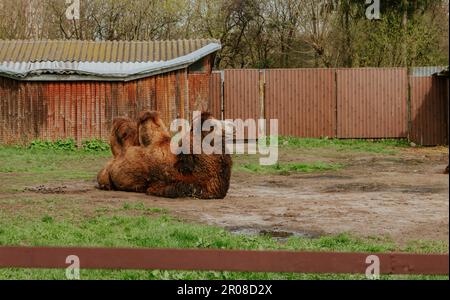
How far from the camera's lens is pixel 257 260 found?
366cm

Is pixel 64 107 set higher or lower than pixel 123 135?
higher

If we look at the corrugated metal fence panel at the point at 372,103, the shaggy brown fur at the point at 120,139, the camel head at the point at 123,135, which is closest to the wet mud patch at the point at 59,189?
the shaggy brown fur at the point at 120,139

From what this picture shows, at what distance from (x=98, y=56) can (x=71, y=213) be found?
45.0ft

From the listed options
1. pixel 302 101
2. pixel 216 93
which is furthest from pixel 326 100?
pixel 216 93

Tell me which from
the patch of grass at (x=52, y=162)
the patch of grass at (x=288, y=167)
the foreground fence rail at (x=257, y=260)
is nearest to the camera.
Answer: the foreground fence rail at (x=257, y=260)

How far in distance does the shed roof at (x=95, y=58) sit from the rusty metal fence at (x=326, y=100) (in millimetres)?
1865

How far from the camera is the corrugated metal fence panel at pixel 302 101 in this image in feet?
74.3

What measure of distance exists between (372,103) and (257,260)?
1959cm

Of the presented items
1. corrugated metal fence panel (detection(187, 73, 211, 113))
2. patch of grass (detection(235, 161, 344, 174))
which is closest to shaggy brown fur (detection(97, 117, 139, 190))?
patch of grass (detection(235, 161, 344, 174))

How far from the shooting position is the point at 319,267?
365 cm

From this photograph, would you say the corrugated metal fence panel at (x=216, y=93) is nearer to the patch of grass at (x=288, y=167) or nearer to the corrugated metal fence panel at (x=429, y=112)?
the corrugated metal fence panel at (x=429, y=112)

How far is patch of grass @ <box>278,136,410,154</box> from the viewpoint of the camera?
20.1 m

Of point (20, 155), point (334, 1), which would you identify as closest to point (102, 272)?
point (20, 155)

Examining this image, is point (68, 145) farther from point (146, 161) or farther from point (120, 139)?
point (146, 161)
